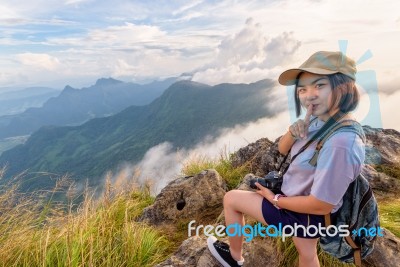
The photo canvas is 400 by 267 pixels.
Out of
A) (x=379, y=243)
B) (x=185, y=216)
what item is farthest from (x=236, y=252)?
(x=185, y=216)

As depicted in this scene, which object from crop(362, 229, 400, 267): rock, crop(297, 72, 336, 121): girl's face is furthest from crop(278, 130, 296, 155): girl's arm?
crop(362, 229, 400, 267): rock

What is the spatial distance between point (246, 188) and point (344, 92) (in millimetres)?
3252

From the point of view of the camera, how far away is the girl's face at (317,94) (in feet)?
8.48

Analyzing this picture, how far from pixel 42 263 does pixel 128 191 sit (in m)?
3.60

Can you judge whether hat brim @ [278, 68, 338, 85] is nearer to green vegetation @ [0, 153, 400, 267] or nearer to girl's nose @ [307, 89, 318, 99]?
girl's nose @ [307, 89, 318, 99]

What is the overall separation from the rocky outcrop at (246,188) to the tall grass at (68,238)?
0.51m

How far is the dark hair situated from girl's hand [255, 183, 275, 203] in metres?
1.00

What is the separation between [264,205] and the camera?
10.1ft

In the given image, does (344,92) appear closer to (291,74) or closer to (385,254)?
(291,74)

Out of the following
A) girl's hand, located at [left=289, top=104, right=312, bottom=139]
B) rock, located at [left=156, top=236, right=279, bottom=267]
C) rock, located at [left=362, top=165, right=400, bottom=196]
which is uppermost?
girl's hand, located at [left=289, top=104, right=312, bottom=139]

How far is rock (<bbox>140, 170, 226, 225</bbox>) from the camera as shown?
5.83 meters

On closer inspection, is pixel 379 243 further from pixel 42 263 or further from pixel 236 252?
pixel 42 263

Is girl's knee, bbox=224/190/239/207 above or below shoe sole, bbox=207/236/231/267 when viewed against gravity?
above

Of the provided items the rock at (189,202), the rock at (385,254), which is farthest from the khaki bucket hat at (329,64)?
the rock at (189,202)
